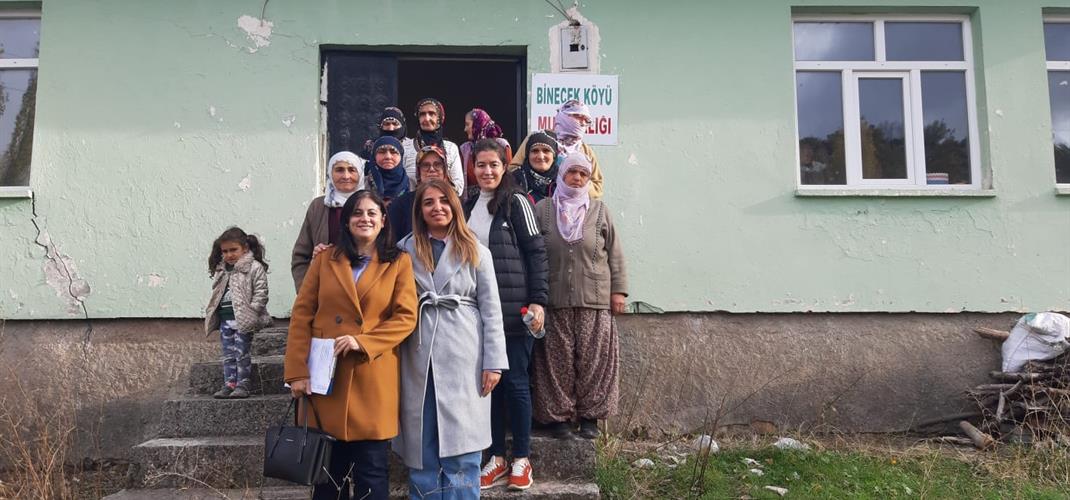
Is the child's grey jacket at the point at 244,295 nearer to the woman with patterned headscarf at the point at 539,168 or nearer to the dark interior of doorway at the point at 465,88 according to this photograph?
the woman with patterned headscarf at the point at 539,168

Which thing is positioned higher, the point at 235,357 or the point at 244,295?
the point at 244,295

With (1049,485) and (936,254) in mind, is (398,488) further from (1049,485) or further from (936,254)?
(936,254)

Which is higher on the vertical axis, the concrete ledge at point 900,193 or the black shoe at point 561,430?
the concrete ledge at point 900,193

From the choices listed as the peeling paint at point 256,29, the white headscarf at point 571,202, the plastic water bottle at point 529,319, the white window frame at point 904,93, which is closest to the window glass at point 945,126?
the white window frame at point 904,93

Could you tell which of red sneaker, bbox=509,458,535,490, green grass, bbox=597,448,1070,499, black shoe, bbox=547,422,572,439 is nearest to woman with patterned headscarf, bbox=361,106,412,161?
black shoe, bbox=547,422,572,439

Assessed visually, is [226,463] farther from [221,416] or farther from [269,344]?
[269,344]

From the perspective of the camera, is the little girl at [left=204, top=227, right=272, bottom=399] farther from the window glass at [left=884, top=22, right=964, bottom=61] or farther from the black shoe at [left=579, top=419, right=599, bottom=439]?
the window glass at [left=884, top=22, right=964, bottom=61]

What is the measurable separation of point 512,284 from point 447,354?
1.79ft

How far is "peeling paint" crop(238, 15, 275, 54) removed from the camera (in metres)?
5.54

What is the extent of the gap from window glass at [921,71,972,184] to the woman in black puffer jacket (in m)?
3.72

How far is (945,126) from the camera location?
5.82 metres

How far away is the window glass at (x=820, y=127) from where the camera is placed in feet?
19.0

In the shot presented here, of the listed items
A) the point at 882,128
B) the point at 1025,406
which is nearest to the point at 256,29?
the point at 882,128

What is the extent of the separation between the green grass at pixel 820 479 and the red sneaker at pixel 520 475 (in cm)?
57
